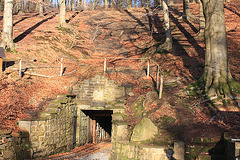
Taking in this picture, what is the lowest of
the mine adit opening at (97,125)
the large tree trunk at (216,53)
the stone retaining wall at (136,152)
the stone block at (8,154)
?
the mine adit opening at (97,125)

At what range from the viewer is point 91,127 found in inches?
643

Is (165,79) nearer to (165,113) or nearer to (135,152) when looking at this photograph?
(165,113)

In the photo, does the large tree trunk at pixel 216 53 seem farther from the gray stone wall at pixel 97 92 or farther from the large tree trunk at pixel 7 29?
the large tree trunk at pixel 7 29

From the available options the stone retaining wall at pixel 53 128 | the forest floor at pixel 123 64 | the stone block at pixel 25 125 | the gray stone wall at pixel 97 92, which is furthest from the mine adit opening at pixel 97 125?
the stone block at pixel 25 125

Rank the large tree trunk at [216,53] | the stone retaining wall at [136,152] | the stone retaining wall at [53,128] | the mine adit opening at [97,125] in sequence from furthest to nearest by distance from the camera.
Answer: the mine adit opening at [97,125] < the stone retaining wall at [53,128] < the large tree trunk at [216,53] < the stone retaining wall at [136,152]

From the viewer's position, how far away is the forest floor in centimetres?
885

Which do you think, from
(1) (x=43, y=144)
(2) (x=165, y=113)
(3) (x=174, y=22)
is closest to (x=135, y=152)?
(2) (x=165, y=113)

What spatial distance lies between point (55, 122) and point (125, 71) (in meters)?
6.60

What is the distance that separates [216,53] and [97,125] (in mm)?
11052

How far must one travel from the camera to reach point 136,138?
8.88m

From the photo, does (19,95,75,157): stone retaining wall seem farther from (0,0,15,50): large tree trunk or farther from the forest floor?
(0,0,15,50): large tree trunk

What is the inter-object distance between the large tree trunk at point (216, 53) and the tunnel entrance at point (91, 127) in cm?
833

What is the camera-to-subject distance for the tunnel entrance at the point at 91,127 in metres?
14.3

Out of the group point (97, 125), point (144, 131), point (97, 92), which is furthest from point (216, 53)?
point (97, 125)
